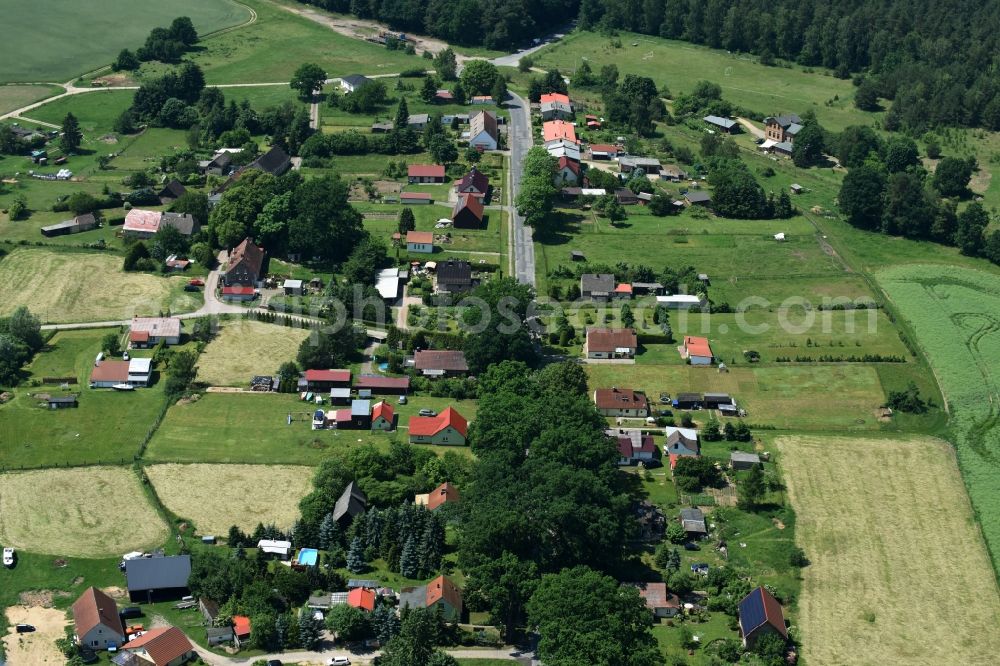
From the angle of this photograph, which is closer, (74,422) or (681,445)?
(681,445)

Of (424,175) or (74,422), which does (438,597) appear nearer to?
(74,422)

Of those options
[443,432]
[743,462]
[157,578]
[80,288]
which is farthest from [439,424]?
[80,288]

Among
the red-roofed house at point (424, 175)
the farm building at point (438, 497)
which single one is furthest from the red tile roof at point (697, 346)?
the red-roofed house at point (424, 175)

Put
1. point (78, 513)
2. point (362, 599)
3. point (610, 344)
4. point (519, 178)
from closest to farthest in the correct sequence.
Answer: point (362, 599), point (78, 513), point (610, 344), point (519, 178)

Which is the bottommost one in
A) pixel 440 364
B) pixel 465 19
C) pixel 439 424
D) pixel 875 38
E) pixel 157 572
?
pixel 157 572

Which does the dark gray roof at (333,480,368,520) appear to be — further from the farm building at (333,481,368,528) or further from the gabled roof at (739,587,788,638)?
the gabled roof at (739,587,788,638)

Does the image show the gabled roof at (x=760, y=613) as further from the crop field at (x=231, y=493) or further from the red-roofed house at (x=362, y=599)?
the crop field at (x=231, y=493)

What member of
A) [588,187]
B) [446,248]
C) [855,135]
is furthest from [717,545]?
[855,135]
